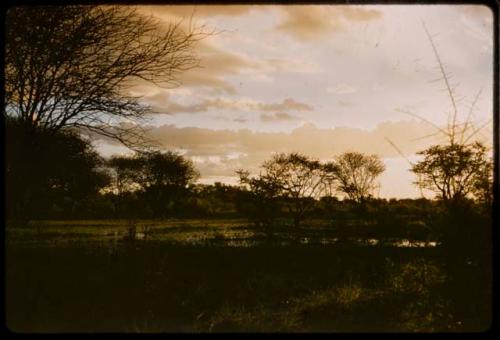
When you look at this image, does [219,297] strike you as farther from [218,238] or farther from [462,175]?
[218,238]

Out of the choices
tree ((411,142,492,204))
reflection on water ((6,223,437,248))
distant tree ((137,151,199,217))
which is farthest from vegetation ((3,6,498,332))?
distant tree ((137,151,199,217))

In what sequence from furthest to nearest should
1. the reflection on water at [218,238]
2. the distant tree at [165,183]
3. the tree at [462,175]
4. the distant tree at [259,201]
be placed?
the distant tree at [165,183]
the distant tree at [259,201]
the reflection on water at [218,238]
the tree at [462,175]

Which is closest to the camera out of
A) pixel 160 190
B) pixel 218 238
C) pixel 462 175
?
pixel 462 175

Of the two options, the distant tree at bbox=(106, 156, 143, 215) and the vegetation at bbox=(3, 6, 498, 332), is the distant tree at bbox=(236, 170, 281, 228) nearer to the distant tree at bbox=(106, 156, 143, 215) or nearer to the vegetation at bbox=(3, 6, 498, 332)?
the vegetation at bbox=(3, 6, 498, 332)

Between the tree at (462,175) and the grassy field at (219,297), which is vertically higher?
the tree at (462,175)

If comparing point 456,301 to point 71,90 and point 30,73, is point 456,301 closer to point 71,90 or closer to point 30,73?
point 71,90

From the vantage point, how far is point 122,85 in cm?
766

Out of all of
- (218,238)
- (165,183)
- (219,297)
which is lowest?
(219,297)

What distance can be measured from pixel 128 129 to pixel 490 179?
5998mm

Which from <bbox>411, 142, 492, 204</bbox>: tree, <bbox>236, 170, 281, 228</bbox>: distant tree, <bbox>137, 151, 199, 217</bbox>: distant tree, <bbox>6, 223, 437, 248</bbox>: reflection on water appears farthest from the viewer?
<bbox>137, 151, 199, 217</bbox>: distant tree

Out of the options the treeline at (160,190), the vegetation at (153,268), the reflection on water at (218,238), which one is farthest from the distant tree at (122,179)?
the vegetation at (153,268)

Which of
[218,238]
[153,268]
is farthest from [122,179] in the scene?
[153,268]

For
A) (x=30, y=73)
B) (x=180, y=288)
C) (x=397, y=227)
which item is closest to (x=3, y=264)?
(x=30, y=73)

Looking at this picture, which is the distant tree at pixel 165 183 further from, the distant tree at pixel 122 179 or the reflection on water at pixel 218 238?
the reflection on water at pixel 218 238
